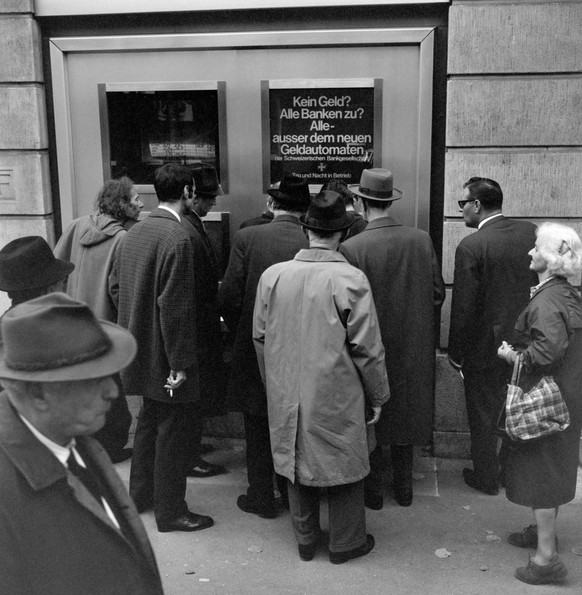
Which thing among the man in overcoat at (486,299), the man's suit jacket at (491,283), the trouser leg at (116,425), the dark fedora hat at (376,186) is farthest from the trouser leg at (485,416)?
the trouser leg at (116,425)

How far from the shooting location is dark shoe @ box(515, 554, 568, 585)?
4062 millimetres

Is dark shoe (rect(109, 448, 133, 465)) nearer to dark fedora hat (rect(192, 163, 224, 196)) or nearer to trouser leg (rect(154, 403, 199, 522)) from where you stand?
trouser leg (rect(154, 403, 199, 522))

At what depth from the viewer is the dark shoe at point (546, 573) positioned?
160 inches

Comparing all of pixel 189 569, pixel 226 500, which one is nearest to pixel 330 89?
pixel 226 500

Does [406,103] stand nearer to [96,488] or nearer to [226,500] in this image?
[226,500]

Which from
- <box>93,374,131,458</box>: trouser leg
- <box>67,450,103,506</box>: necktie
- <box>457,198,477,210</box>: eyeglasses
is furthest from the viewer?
<box>457,198,477,210</box>: eyeglasses

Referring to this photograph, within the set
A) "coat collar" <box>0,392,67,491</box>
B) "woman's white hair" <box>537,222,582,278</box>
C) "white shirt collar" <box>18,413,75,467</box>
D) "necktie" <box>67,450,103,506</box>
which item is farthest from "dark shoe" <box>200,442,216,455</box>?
"coat collar" <box>0,392,67,491</box>

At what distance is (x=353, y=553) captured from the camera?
173 inches

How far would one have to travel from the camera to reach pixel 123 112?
6.19m

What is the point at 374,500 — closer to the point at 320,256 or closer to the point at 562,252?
the point at 320,256

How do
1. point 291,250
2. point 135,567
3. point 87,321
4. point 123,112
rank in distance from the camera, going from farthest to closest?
A: point 123,112
point 291,250
point 135,567
point 87,321

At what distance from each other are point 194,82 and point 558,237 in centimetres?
318

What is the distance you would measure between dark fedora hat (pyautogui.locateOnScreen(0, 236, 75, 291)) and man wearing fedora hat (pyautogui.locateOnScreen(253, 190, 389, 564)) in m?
1.13

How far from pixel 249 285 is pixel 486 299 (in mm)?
1502
